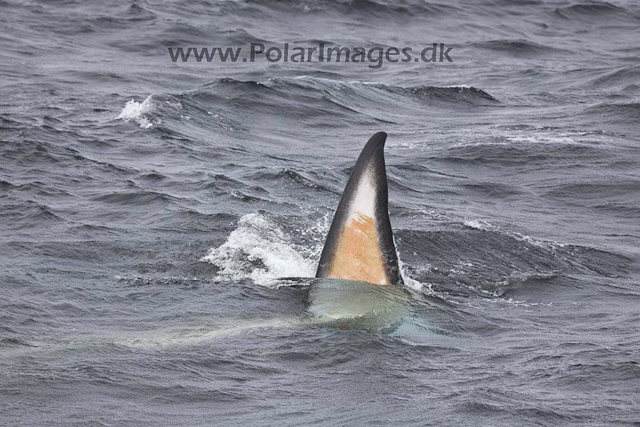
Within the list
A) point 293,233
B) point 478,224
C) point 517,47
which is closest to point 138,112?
point 293,233

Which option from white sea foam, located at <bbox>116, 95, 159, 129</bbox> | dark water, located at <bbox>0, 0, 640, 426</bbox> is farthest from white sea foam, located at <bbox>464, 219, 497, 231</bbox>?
white sea foam, located at <bbox>116, 95, 159, 129</bbox>

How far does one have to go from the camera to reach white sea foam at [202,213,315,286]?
42.3ft

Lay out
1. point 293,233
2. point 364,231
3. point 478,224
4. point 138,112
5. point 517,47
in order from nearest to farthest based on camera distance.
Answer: point 364,231, point 293,233, point 478,224, point 138,112, point 517,47

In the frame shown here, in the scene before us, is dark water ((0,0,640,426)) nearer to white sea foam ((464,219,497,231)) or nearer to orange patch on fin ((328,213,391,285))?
white sea foam ((464,219,497,231))

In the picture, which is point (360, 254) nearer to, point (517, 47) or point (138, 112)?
point (138, 112)

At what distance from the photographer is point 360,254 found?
11562mm

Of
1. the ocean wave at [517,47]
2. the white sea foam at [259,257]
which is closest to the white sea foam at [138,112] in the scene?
the white sea foam at [259,257]

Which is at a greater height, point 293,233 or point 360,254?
point 360,254

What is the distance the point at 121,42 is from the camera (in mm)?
28234

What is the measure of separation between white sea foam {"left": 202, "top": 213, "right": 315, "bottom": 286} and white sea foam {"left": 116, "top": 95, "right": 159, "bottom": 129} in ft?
19.4

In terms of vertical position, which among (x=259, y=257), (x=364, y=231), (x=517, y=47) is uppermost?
(x=364, y=231)

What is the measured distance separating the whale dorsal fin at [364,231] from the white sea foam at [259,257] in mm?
1244

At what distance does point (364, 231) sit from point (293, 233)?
2.98m

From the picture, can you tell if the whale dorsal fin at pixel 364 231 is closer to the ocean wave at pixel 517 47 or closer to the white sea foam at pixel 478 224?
the white sea foam at pixel 478 224
